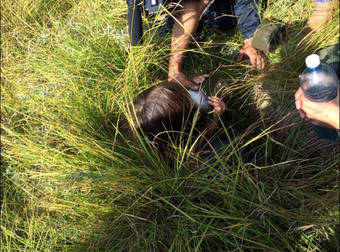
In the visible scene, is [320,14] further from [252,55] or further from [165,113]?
[165,113]

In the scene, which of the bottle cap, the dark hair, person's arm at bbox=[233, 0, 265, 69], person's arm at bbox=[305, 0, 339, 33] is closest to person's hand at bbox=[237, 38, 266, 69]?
person's arm at bbox=[233, 0, 265, 69]

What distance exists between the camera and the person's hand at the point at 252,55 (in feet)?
5.21

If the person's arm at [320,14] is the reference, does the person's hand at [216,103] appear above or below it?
below

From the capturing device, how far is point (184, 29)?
166 cm

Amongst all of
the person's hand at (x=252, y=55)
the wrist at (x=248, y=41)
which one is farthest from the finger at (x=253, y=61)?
the wrist at (x=248, y=41)

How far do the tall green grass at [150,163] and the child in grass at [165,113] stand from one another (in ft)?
0.23

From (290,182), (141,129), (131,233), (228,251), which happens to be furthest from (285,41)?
(131,233)

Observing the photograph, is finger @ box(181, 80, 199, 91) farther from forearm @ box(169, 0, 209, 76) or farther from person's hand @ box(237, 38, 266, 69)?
person's hand @ box(237, 38, 266, 69)

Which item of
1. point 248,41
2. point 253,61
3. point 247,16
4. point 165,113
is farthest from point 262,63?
point 165,113

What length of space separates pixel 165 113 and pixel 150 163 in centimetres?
28

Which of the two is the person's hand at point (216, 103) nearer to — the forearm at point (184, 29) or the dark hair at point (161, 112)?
the dark hair at point (161, 112)

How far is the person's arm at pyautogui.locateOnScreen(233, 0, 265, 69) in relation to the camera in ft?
5.39

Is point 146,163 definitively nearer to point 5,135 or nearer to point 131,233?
point 131,233

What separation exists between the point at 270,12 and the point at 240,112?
0.59 meters
